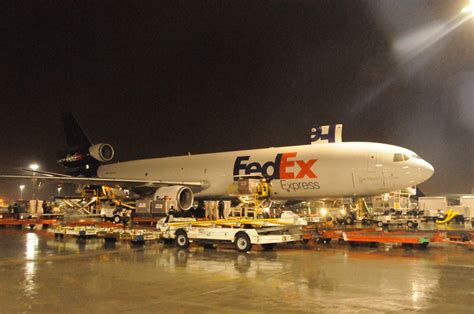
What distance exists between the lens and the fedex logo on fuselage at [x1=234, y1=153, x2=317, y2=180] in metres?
21.6

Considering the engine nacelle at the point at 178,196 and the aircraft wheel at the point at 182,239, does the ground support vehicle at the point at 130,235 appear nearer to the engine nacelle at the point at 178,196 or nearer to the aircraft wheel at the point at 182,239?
the aircraft wheel at the point at 182,239

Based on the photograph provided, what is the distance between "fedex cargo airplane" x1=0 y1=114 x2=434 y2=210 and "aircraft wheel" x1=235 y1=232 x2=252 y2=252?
8706 millimetres

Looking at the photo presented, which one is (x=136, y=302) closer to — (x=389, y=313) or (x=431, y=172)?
(x=389, y=313)

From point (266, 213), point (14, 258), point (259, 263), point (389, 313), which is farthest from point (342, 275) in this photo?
point (14, 258)

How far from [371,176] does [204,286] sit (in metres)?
13.7

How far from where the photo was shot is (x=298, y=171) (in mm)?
21828

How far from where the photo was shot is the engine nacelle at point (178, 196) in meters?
22.5

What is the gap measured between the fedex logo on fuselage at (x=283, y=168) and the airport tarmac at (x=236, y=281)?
8.14 m

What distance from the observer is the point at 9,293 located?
7477 millimetres

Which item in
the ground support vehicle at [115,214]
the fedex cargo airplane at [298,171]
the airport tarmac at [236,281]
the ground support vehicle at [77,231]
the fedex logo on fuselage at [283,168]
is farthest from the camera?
the ground support vehicle at [115,214]

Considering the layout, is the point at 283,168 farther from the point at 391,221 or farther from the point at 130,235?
the point at 130,235

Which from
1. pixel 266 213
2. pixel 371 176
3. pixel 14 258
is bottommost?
pixel 14 258

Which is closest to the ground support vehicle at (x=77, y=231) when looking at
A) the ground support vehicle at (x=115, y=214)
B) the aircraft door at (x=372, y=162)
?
the ground support vehicle at (x=115, y=214)

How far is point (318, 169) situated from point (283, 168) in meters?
2.05
